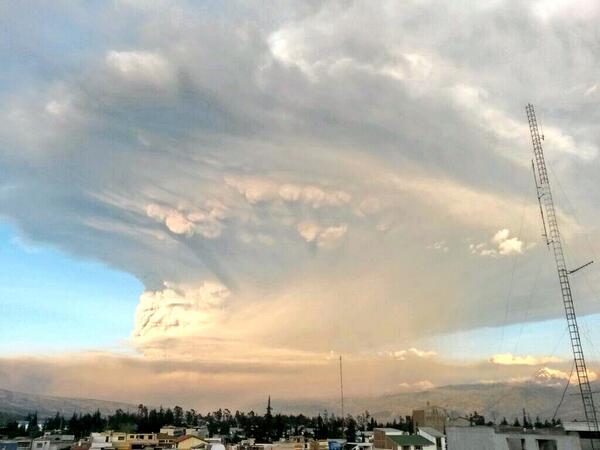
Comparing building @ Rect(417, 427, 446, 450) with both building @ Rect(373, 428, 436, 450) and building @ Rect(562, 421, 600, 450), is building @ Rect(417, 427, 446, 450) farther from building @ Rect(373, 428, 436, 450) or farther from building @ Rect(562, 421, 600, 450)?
building @ Rect(562, 421, 600, 450)

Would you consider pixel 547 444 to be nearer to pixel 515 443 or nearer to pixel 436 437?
pixel 515 443

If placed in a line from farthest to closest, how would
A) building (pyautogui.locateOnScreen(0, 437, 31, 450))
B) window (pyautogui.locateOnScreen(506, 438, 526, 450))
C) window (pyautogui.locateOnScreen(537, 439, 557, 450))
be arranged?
building (pyautogui.locateOnScreen(0, 437, 31, 450)) → window (pyautogui.locateOnScreen(506, 438, 526, 450)) → window (pyautogui.locateOnScreen(537, 439, 557, 450))

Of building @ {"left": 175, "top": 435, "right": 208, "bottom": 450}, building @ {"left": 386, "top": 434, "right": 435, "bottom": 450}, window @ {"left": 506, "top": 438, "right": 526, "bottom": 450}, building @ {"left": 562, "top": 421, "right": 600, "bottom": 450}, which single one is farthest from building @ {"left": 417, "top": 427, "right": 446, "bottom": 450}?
building @ {"left": 562, "top": 421, "right": 600, "bottom": 450}

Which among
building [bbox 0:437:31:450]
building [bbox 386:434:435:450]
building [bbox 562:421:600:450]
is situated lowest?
building [bbox 386:434:435:450]

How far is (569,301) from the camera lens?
5969 cm

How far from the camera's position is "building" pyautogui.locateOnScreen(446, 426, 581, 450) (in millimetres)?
53469

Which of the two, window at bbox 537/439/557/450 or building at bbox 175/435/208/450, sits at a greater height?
window at bbox 537/439/557/450

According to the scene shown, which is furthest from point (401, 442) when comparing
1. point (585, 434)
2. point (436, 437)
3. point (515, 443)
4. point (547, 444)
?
point (585, 434)

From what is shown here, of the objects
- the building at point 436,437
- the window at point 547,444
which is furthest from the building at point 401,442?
the window at point 547,444

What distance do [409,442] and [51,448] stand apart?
64109 mm

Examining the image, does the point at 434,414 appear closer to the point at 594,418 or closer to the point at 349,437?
the point at 349,437

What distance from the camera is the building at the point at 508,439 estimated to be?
5347 centimetres

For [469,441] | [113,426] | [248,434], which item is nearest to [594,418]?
[469,441]

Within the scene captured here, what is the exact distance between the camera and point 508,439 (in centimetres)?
5794
